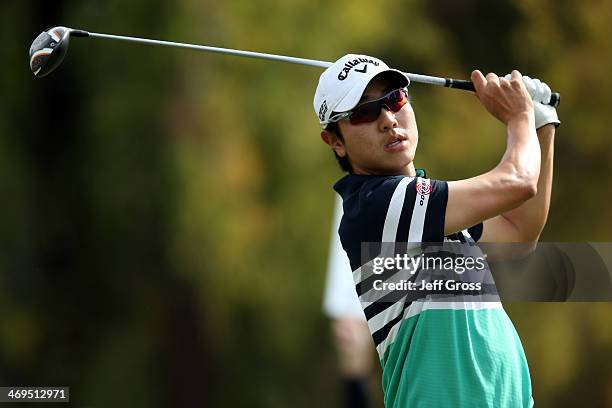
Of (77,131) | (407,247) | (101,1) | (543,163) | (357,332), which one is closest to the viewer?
(407,247)

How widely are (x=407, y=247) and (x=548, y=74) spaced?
7136 mm

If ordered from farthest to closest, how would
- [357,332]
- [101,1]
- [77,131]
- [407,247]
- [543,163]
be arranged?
[77,131], [101,1], [357,332], [543,163], [407,247]

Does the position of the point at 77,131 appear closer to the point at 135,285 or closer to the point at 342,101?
the point at 135,285

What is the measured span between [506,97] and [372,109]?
1.47 ft

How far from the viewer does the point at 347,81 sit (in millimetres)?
3723

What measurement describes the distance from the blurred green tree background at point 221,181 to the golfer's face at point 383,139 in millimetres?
6027

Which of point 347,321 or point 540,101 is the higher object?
point 540,101

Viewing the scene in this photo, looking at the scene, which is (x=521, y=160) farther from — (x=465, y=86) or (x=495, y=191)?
(x=465, y=86)

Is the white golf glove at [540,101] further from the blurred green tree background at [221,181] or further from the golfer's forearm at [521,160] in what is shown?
the blurred green tree background at [221,181]

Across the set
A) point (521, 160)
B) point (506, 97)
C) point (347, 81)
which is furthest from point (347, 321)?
point (521, 160)

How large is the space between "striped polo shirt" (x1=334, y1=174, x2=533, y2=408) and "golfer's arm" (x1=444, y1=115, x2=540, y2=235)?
0.04m

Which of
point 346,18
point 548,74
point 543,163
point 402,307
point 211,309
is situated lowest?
point 402,307

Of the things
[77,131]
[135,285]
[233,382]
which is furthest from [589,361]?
[77,131]

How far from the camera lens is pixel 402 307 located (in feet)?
11.8
